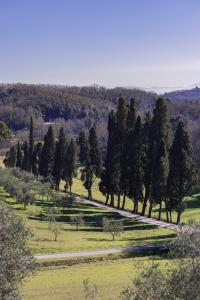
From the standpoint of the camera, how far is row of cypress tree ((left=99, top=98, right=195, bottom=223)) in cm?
5838

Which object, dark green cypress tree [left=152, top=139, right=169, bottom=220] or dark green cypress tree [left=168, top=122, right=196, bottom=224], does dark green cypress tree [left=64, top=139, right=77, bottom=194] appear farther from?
dark green cypress tree [left=168, top=122, right=196, bottom=224]

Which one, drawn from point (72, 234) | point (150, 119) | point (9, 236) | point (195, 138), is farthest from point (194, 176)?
point (195, 138)

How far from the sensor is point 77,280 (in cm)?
3181

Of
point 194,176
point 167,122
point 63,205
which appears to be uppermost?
point 167,122

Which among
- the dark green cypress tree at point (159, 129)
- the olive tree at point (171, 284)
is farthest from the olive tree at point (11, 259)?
the dark green cypress tree at point (159, 129)

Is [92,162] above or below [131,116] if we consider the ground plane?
below

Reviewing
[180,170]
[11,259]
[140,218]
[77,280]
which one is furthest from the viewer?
[140,218]

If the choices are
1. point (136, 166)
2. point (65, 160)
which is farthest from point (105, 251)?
A: point (65, 160)

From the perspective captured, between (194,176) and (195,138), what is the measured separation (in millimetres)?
88173

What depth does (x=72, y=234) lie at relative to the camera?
51094mm

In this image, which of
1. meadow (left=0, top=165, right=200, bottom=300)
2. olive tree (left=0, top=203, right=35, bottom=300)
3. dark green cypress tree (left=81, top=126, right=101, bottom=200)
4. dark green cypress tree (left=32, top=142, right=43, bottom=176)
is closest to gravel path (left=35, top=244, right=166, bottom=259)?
meadow (left=0, top=165, right=200, bottom=300)

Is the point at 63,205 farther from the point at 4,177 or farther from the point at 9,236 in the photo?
the point at 9,236

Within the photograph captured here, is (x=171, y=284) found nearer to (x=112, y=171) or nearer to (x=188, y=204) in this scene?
(x=112, y=171)

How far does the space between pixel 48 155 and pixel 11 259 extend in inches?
3270
